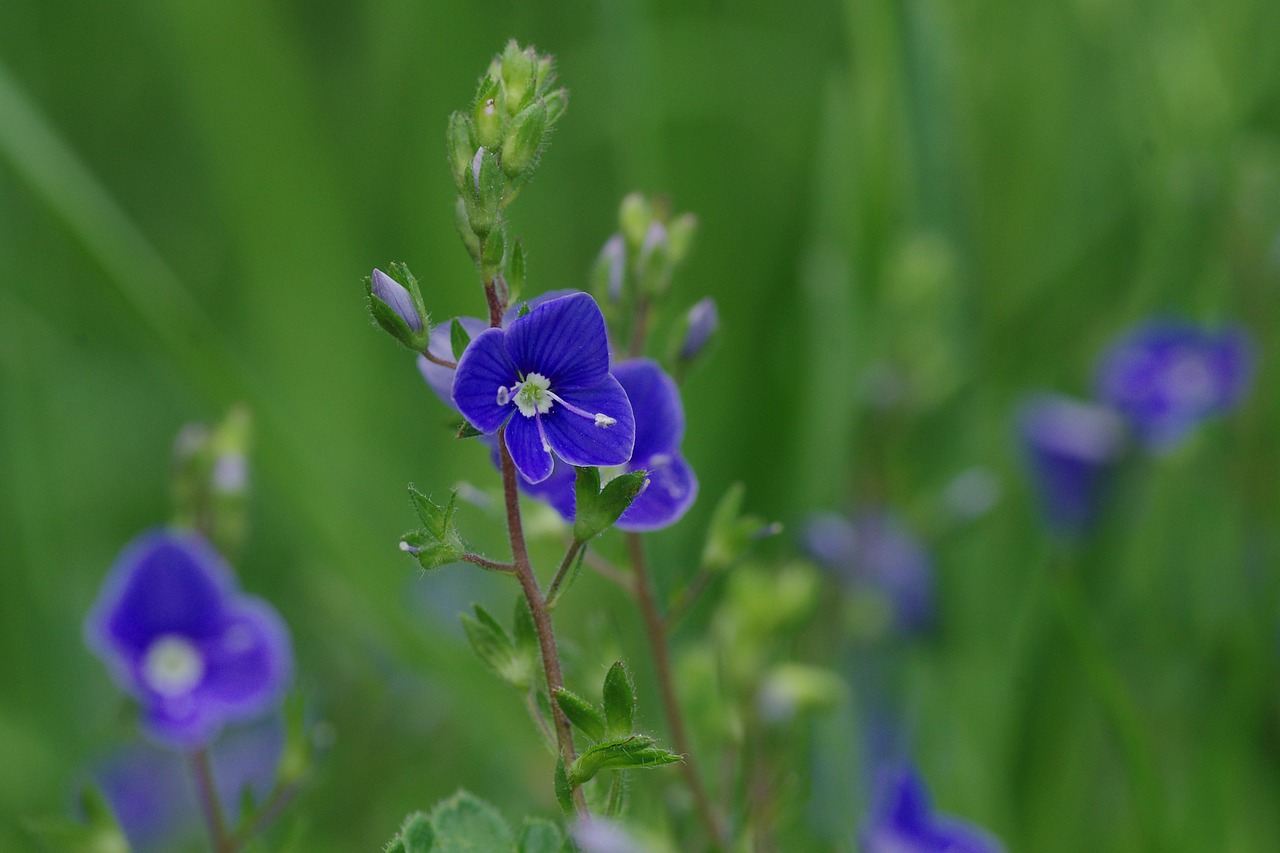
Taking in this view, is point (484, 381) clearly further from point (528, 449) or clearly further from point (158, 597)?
point (158, 597)

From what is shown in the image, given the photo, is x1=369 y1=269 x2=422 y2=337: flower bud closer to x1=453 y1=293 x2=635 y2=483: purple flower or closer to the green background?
x1=453 y1=293 x2=635 y2=483: purple flower

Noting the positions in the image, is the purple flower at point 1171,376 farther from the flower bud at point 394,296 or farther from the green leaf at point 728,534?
the flower bud at point 394,296

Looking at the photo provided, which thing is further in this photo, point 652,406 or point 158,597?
point 158,597

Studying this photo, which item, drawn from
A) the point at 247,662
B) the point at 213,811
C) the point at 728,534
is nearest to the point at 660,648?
the point at 728,534

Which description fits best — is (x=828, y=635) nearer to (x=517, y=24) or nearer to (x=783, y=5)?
(x=517, y=24)

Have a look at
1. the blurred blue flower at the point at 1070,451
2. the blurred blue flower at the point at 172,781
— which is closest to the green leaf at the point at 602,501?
the blurred blue flower at the point at 172,781

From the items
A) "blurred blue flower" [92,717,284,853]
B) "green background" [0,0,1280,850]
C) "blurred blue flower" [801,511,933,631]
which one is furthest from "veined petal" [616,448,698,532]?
"blurred blue flower" [92,717,284,853]
